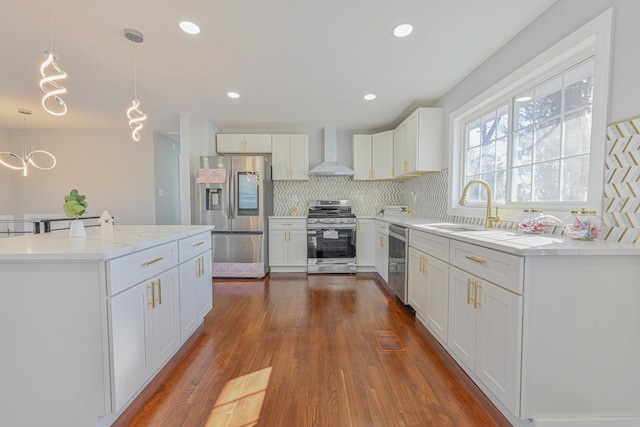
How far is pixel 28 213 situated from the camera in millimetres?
4914

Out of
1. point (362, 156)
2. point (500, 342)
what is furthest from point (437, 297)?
point (362, 156)

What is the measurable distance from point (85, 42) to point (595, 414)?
13.3 feet

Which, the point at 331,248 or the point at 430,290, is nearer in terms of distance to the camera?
the point at 430,290

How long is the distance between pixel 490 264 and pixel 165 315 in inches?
79.3

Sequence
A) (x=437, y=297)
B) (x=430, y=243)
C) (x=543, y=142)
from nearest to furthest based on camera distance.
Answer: (x=543, y=142), (x=437, y=297), (x=430, y=243)

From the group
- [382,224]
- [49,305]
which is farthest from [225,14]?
[382,224]

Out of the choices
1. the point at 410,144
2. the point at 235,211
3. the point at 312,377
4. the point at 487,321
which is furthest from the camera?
the point at 235,211

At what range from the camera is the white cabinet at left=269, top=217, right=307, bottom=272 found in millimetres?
4258

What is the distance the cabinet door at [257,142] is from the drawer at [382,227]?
2.20 m

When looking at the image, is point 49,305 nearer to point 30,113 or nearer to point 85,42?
point 85,42

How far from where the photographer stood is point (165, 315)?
177cm

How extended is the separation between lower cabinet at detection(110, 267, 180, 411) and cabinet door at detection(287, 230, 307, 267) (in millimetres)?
2388

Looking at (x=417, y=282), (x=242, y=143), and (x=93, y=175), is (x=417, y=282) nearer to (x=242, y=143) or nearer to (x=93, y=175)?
(x=242, y=143)

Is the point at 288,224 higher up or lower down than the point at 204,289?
higher up
